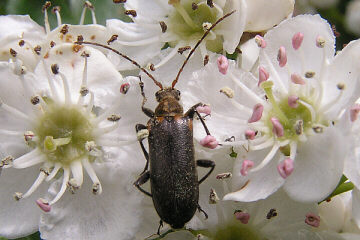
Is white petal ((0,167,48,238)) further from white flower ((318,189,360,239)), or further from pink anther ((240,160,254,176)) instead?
white flower ((318,189,360,239))

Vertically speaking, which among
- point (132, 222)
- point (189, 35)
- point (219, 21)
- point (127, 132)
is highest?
point (219, 21)

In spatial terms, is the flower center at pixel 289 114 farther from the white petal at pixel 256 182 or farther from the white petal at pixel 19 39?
the white petal at pixel 19 39

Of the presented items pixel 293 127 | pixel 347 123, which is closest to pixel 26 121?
pixel 293 127

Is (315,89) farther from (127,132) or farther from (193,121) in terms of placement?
(127,132)

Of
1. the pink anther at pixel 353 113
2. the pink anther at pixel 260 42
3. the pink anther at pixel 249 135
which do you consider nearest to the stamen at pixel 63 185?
the pink anther at pixel 249 135

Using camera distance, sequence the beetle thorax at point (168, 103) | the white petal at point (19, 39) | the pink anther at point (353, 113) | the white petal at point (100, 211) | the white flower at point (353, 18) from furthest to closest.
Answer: the white flower at point (353, 18) → the white petal at point (19, 39) → the beetle thorax at point (168, 103) → the white petal at point (100, 211) → the pink anther at point (353, 113)

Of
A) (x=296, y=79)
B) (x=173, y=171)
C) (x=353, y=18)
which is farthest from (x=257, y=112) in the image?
(x=353, y=18)

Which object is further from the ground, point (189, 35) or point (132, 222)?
point (189, 35)
